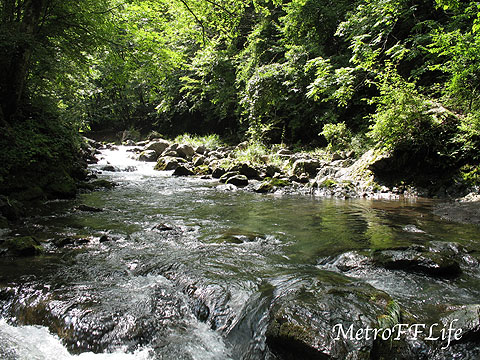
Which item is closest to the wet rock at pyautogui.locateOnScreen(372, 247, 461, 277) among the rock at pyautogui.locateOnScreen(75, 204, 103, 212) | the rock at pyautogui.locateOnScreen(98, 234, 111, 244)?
the rock at pyautogui.locateOnScreen(98, 234, 111, 244)

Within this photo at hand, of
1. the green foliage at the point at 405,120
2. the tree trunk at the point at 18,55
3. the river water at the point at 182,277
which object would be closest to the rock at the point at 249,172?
the green foliage at the point at 405,120

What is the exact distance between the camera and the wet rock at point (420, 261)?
10.5ft

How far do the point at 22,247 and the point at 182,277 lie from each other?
240 centimetres

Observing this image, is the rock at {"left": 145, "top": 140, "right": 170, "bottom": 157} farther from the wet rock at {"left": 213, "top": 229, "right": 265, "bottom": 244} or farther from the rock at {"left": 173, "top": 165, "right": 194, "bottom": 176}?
the wet rock at {"left": 213, "top": 229, "right": 265, "bottom": 244}

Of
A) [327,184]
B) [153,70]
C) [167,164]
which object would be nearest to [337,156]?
[327,184]

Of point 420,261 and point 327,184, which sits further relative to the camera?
point 327,184

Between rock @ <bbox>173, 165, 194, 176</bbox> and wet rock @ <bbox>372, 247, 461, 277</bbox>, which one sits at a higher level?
wet rock @ <bbox>372, 247, 461, 277</bbox>

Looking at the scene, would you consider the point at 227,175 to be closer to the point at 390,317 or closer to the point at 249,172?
the point at 249,172

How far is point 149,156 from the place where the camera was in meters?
20.0

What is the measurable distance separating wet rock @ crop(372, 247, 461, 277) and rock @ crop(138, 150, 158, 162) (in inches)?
716

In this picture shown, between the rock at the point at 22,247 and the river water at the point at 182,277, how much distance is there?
0.19 m

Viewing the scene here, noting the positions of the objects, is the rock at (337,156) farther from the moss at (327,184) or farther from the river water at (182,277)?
the river water at (182,277)

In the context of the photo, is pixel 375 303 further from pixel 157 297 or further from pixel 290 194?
pixel 290 194

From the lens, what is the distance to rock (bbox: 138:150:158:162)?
65.2 feet
